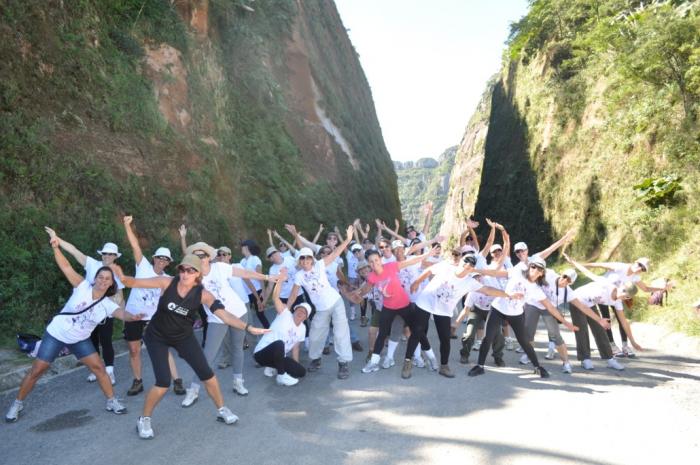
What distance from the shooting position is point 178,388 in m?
6.16

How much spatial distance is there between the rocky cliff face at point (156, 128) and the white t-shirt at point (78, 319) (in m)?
3.61

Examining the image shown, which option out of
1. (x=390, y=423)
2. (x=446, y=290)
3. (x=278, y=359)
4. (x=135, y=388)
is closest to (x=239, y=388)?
(x=278, y=359)

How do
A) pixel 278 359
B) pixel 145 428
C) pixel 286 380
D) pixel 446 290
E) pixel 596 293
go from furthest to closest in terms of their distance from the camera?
Result: pixel 596 293
pixel 446 290
pixel 286 380
pixel 278 359
pixel 145 428

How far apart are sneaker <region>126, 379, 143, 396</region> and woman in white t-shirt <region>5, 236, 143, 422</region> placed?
0.62 m

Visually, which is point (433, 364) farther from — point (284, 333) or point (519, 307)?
point (284, 333)

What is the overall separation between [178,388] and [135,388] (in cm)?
51

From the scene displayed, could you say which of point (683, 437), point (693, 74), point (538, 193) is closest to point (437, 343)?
point (683, 437)

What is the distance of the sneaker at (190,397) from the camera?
224 inches

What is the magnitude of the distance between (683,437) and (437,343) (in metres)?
4.70

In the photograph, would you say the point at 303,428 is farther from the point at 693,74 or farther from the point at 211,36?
the point at 211,36

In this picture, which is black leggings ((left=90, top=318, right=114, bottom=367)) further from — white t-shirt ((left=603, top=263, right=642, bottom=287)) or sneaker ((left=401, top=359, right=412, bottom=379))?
white t-shirt ((left=603, top=263, right=642, bottom=287))

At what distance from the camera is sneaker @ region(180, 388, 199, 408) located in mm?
5688

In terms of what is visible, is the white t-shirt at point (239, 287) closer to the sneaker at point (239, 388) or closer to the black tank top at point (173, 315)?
the sneaker at point (239, 388)

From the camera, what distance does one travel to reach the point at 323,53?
111ft
